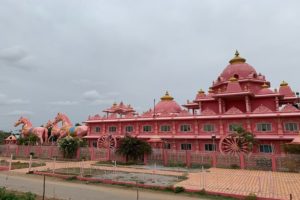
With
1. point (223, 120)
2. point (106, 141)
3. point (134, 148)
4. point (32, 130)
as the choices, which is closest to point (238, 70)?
point (223, 120)

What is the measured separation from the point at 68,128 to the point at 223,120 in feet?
80.8

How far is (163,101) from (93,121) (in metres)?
11.4

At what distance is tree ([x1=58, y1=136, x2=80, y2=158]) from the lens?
24844 mm

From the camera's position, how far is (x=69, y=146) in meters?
24.8

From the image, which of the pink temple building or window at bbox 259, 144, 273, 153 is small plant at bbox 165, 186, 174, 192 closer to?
the pink temple building

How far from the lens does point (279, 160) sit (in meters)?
17.1

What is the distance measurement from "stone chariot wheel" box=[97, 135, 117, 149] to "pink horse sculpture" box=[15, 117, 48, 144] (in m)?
13.4

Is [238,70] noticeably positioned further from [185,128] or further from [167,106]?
[167,106]

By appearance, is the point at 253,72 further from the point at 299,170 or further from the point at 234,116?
the point at 299,170

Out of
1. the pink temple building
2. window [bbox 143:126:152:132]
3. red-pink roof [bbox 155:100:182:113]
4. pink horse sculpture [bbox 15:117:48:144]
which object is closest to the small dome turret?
the pink temple building

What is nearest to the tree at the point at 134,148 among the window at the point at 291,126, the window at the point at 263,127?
the window at the point at 263,127

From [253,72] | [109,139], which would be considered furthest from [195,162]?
[253,72]

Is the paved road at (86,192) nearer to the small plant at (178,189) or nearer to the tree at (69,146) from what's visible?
the small plant at (178,189)

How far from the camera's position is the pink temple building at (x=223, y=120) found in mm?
22047
